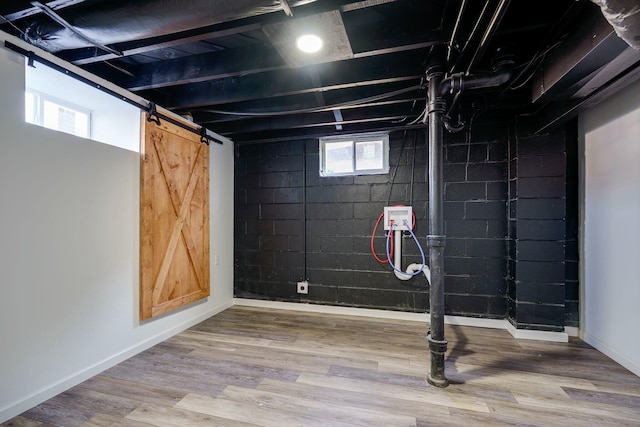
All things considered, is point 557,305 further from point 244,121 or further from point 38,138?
point 38,138

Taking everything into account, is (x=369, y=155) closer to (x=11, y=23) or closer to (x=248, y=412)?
(x=248, y=412)

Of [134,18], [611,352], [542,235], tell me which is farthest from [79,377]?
[611,352]

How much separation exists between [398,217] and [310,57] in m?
1.92

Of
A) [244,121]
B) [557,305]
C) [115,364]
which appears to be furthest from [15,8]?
[557,305]

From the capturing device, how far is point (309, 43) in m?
1.70

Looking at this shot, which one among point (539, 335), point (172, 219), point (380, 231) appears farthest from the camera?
point (380, 231)

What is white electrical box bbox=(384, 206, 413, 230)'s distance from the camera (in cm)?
303

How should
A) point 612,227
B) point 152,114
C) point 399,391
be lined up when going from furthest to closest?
point 152,114 → point 612,227 → point 399,391

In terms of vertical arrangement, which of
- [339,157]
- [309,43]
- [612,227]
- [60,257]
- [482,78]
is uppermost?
[309,43]

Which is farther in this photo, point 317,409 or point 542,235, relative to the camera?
point 542,235

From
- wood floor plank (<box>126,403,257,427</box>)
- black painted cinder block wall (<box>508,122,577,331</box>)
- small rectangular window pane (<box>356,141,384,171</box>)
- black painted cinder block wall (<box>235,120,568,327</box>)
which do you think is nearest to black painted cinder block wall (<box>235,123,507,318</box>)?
black painted cinder block wall (<box>235,120,568,327</box>)

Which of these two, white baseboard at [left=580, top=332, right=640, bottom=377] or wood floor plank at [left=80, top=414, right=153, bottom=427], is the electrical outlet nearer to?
wood floor plank at [left=80, top=414, right=153, bottom=427]

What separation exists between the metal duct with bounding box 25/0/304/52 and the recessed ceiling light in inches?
11.8

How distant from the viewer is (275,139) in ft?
11.1
